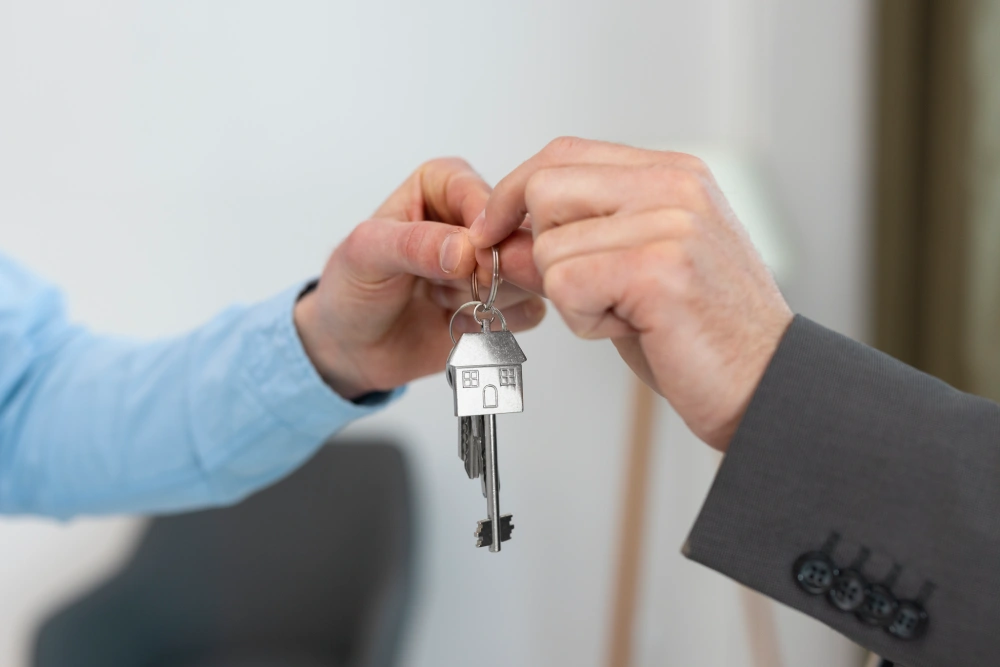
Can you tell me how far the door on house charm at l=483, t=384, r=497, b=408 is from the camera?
717 mm

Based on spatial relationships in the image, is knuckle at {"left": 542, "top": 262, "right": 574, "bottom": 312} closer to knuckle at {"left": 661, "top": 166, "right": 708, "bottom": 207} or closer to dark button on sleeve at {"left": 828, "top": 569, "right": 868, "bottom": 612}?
knuckle at {"left": 661, "top": 166, "right": 708, "bottom": 207}

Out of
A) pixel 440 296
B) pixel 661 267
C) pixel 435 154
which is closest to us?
pixel 661 267

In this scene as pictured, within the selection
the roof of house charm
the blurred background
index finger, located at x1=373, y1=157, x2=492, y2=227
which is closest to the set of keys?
the roof of house charm

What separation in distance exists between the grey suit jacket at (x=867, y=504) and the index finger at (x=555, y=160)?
8.0 inches

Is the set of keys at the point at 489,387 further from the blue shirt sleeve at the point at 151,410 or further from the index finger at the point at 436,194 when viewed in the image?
the blue shirt sleeve at the point at 151,410

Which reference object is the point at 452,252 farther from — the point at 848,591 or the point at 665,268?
the point at 848,591

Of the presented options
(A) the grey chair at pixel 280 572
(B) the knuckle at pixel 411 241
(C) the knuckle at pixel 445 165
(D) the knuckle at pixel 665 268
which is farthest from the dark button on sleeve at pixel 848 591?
(A) the grey chair at pixel 280 572

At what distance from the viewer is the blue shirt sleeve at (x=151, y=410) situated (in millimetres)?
1103

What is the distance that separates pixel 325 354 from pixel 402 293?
0.19 meters

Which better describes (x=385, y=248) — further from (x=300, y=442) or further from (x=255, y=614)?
(x=255, y=614)

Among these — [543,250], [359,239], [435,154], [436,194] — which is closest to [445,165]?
[436,194]

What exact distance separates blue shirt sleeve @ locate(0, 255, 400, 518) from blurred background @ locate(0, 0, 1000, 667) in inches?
11.0

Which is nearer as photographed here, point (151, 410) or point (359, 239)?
point (359, 239)

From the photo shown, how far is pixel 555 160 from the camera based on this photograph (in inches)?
25.8
